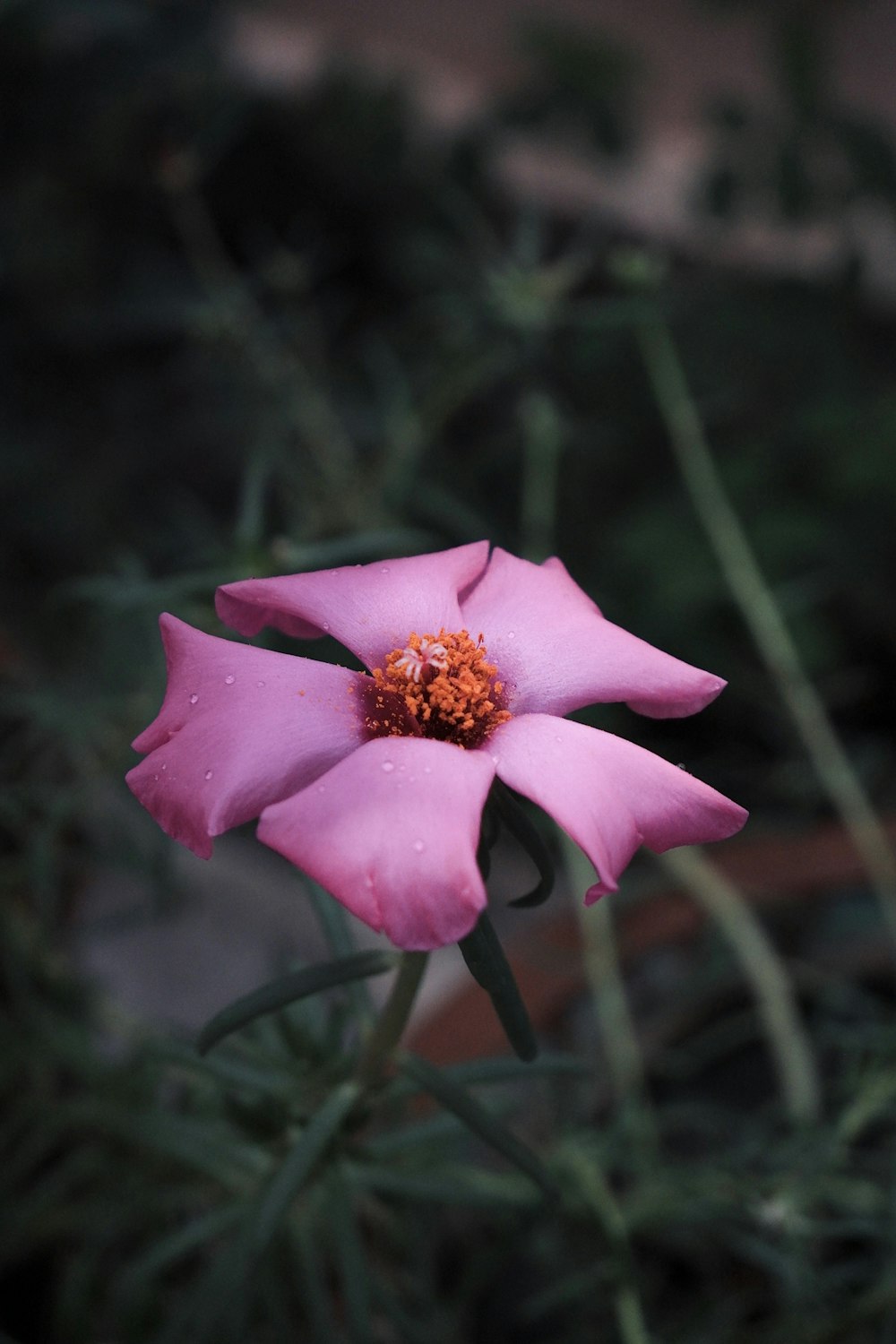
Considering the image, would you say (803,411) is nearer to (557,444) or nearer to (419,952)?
(557,444)

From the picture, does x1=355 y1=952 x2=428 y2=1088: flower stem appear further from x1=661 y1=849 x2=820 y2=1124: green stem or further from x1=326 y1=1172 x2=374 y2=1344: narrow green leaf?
x1=661 y1=849 x2=820 y2=1124: green stem

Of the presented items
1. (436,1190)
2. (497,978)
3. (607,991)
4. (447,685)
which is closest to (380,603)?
(447,685)

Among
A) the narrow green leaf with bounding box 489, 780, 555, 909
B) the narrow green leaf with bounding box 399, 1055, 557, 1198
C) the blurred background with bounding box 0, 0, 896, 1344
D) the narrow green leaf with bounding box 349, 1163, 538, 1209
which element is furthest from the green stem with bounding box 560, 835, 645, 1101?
the narrow green leaf with bounding box 489, 780, 555, 909

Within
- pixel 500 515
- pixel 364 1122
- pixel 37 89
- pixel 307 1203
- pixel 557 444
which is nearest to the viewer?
pixel 364 1122

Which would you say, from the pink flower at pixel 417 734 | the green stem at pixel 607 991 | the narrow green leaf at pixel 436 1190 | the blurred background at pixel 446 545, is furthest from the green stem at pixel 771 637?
the pink flower at pixel 417 734

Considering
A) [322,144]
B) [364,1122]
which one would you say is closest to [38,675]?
[364,1122]

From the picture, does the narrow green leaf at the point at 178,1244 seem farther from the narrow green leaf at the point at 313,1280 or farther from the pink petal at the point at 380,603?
the pink petal at the point at 380,603

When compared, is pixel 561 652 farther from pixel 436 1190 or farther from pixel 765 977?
pixel 765 977
